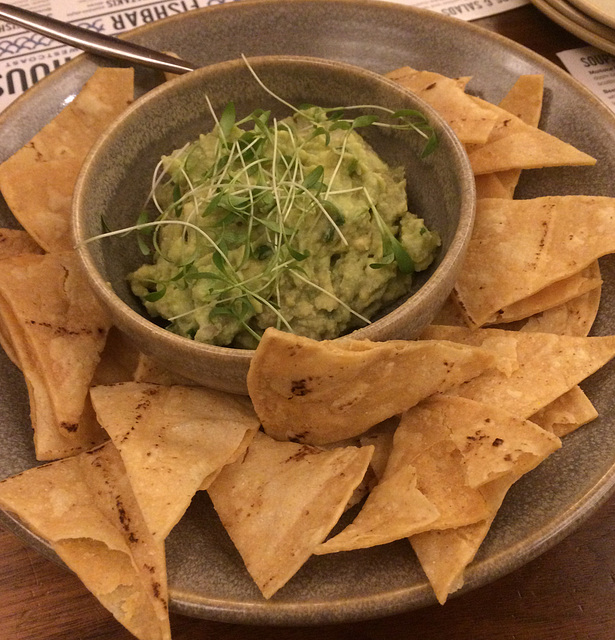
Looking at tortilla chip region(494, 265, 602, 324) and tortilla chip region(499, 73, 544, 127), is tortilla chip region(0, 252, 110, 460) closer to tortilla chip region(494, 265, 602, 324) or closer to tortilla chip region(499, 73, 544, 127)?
tortilla chip region(494, 265, 602, 324)

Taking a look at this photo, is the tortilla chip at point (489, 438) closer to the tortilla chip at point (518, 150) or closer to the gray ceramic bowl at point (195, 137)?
the gray ceramic bowl at point (195, 137)

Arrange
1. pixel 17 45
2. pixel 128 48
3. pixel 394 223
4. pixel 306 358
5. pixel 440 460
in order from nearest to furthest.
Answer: pixel 306 358 < pixel 440 460 < pixel 394 223 < pixel 128 48 < pixel 17 45

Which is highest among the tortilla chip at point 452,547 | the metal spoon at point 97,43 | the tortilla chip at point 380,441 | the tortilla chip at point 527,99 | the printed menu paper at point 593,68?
the metal spoon at point 97,43

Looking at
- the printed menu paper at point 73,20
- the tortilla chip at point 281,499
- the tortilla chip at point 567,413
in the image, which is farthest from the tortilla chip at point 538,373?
the printed menu paper at point 73,20

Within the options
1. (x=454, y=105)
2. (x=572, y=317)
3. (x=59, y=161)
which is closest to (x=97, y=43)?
(x=59, y=161)

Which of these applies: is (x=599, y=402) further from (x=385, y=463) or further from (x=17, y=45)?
(x=17, y=45)

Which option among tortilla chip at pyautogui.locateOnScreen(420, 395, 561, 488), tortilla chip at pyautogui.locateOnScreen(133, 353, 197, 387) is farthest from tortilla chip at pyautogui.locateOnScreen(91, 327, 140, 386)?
tortilla chip at pyautogui.locateOnScreen(420, 395, 561, 488)

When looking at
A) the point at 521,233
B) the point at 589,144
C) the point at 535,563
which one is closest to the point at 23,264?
the point at 521,233
